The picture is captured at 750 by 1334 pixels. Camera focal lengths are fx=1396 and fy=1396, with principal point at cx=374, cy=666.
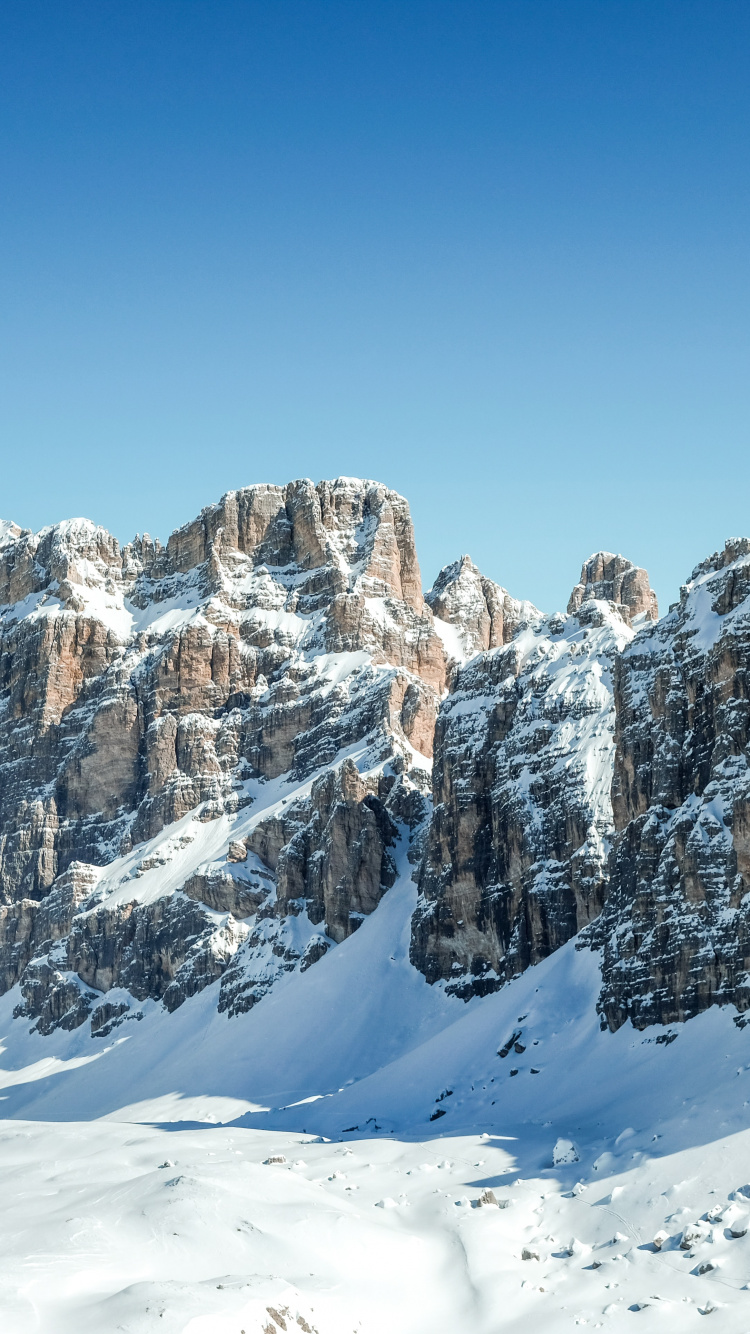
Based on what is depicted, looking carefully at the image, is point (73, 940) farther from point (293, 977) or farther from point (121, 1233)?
point (121, 1233)

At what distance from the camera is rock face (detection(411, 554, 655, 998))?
441 ft

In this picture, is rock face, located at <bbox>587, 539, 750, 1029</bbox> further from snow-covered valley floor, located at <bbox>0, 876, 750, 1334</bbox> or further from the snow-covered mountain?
snow-covered valley floor, located at <bbox>0, 876, 750, 1334</bbox>

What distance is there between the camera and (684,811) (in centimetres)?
10806

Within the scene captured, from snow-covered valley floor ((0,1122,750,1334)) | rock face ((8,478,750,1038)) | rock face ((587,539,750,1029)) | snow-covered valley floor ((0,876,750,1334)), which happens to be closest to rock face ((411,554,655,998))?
rock face ((8,478,750,1038))

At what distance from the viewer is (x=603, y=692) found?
144 meters

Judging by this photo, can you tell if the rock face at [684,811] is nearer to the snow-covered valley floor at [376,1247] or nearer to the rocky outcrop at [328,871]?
the snow-covered valley floor at [376,1247]

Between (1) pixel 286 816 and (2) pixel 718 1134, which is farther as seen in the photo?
(1) pixel 286 816

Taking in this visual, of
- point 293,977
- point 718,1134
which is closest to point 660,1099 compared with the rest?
point 718,1134

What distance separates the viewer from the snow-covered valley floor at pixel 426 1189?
60031 mm

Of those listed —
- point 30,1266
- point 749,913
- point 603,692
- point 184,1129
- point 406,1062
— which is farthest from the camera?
point 603,692

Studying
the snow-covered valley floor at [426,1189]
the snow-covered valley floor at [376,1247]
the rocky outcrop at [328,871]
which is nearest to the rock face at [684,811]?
the snow-covered valley floor at [426,1189]

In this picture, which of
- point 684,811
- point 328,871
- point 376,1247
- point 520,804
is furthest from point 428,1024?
point 376,1247

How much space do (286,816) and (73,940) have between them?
36130mm

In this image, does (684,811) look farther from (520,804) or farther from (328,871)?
(328,871)
